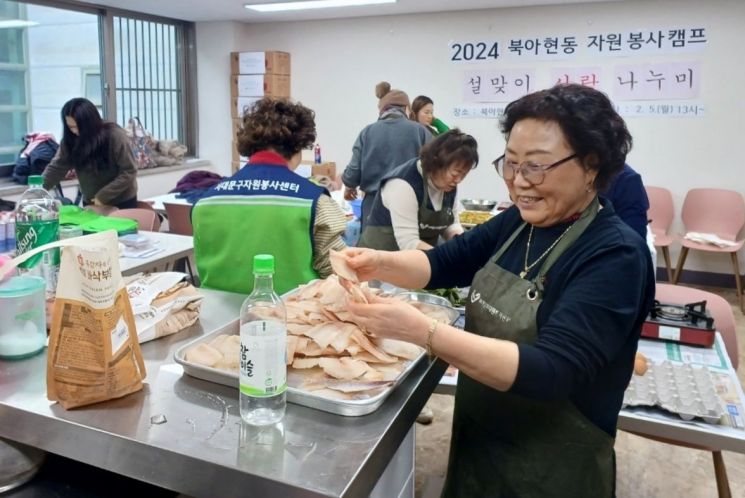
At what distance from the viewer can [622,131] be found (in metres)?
1.19

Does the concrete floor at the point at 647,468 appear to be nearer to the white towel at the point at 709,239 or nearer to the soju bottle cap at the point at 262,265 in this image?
the soju bottle cap at the point at 262,265

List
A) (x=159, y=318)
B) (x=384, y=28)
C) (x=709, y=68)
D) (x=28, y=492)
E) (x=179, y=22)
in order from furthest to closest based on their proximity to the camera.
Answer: (x=179, y=22) < (x=384, y=28) < (x=709, y=68) < (x=159, y=318) < (x=28, y=492)

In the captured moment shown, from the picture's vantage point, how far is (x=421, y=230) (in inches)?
111

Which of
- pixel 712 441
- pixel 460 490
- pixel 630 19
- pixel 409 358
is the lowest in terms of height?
pixel 460 490

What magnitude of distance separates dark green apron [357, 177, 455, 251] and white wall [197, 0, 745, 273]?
2.94m

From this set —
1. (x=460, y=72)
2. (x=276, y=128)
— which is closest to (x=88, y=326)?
(x=276, y=128)

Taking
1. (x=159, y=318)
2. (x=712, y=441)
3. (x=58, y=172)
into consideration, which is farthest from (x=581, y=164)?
(x=58, y=172)

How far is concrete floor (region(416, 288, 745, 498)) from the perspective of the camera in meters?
2.47

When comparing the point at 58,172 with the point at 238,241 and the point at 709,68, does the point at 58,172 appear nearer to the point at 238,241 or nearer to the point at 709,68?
the point at 238,241

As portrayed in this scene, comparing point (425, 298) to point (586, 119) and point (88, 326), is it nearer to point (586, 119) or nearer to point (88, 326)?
point (586, 119)

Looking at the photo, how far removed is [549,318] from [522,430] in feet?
0.93

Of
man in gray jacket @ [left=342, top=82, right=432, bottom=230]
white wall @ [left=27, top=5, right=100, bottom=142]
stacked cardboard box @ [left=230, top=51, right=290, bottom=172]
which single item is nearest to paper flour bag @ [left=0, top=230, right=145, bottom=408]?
man in gray jacket @ [left=342, top=82, right=432, bottom=230]

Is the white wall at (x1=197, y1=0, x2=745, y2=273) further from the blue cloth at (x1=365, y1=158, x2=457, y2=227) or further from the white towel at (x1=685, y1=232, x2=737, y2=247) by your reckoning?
the blue cloth at (x1=365, y1=158, x2=457, y2=227)

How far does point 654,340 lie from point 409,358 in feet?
3.45
